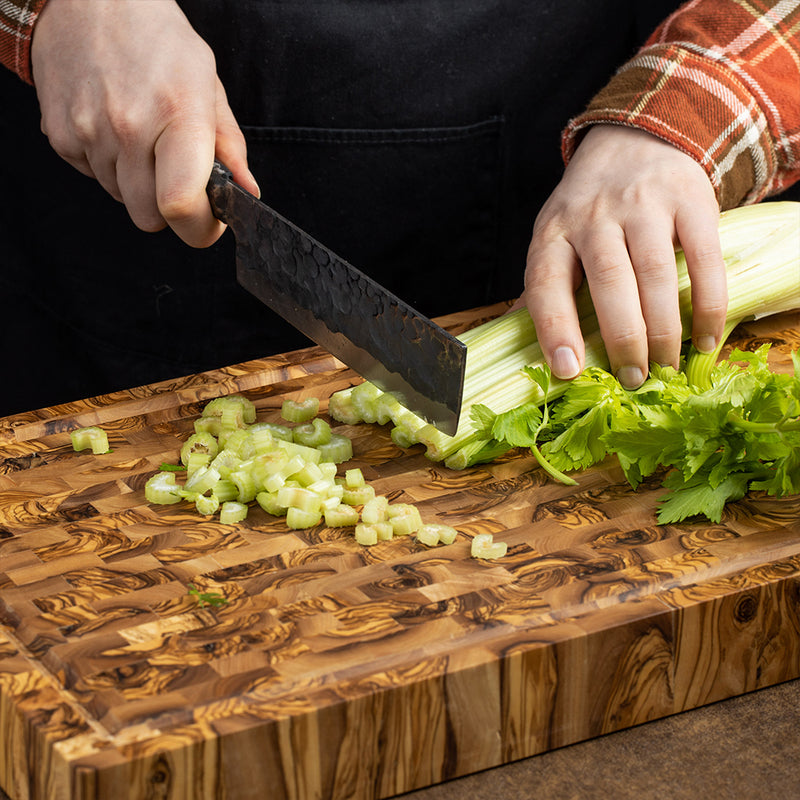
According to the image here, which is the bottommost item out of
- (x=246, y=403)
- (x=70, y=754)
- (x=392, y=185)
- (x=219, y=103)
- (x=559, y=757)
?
(x=559, y=757)

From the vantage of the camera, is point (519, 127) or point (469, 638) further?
point (519, 127)

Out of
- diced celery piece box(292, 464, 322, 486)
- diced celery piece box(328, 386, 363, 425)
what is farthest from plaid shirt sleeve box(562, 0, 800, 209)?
diced celery piece box(292, 464, 322, 486)

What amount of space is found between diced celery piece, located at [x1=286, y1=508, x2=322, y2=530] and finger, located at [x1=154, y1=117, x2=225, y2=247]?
61cm

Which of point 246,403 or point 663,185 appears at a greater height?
point 663,185

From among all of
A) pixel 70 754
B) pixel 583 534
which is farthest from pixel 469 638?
pixel 70 754

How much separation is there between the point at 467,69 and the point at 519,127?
8.9 inches

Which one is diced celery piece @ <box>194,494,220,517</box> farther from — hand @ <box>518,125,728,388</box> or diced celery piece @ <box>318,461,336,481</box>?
hand @ <box>518,125,728,388</box>

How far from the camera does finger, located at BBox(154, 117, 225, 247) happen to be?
1.97m

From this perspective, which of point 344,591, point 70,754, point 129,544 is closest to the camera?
point 70,754

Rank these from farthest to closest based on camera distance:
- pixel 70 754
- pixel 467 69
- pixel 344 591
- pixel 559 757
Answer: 1. pixel 467 69
2. pixel 344 591
3. pixel 559 757
4. pixel 70 754

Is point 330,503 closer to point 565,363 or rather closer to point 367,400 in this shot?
point 367,400

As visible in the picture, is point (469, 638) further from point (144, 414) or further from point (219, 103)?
point (219, 103)

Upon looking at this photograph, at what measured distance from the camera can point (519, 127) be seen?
292 centimetres

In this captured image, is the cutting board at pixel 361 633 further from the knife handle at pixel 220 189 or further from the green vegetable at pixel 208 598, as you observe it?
the knife handle at pixel 220 189
